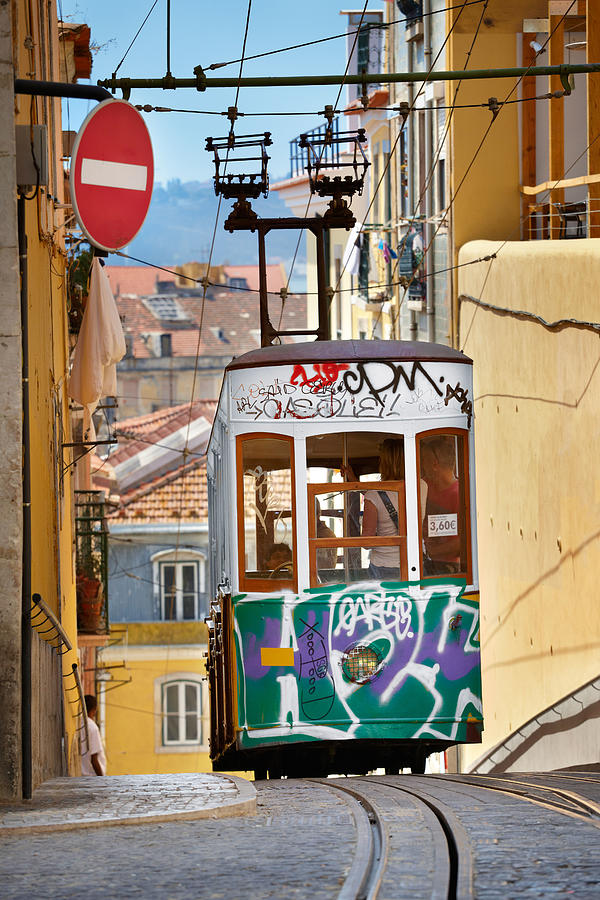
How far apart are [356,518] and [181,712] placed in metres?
24.3

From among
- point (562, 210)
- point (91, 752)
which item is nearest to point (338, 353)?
point (91, 752)

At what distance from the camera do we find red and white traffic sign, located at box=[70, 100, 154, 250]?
715cm

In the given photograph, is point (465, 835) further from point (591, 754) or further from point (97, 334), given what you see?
point (97, 334)

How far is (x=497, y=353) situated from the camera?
54.3 ft

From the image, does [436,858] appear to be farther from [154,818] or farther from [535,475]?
[535,475]

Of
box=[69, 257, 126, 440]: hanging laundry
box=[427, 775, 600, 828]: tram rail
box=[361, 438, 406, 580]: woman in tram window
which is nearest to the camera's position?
box=[427, 775, 600, 828]: tram rail

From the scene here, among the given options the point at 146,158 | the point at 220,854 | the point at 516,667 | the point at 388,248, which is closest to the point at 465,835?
the point at 220,854

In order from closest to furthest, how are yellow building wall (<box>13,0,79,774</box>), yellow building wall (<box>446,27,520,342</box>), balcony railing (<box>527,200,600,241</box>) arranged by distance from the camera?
yellow building wall (<box>13,0,79,774</box>), balcony railing (<box>527,200,600,241</box>), yellow building wall (<box>446,27,520,342</box>)

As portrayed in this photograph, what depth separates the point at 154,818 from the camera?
7.01 metres

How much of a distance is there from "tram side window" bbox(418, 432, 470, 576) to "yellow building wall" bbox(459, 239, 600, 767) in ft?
6.52

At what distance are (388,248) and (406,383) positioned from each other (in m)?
15.1

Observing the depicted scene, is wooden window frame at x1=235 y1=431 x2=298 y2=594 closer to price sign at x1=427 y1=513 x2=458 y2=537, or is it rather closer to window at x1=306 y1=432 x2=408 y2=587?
window at x1=306 y1=432 x2=408 y2=587

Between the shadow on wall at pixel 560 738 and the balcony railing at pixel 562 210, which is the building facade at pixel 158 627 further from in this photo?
the shadow on wall at pixel 560 738

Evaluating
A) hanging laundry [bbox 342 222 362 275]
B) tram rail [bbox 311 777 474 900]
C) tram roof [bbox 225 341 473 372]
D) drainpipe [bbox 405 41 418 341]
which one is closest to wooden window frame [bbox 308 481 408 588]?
tram roof [bbox 225 341 473 372]
